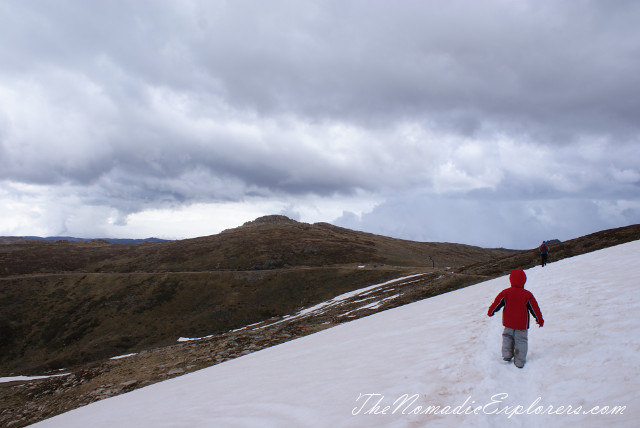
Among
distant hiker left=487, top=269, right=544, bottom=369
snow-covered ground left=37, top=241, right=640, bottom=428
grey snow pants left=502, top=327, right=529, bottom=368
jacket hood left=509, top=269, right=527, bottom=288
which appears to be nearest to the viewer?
snow-covered ground left=37, top=241, right=640, bottom=428

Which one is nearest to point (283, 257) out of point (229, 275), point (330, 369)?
point (229, 275)

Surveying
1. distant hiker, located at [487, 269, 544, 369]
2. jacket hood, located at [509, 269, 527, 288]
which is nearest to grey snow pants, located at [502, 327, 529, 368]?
distant hiker, located at [487, 269, 544, 369]

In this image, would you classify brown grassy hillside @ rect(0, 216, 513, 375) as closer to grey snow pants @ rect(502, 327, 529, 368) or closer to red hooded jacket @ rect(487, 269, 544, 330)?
red hooded jacket @ rect(487, 269, 544, 330)

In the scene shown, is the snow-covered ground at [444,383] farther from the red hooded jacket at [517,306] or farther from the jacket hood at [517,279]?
the jacket hood at [517,279]

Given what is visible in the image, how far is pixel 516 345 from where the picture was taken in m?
8.76

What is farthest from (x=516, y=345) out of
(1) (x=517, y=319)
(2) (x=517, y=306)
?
(2) (x=517, y=306)

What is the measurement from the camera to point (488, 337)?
11086mm

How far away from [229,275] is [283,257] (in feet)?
115

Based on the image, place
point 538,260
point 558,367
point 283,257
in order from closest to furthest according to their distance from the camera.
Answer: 1. point 558,367
2. point 538,260
3. point 283,257

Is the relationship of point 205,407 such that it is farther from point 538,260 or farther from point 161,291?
point 161,291

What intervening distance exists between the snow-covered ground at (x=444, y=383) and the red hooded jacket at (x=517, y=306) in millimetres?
948

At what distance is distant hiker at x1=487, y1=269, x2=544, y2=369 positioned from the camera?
8703mm

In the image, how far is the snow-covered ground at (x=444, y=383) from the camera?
6.62 metres

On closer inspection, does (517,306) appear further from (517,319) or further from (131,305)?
(131,305)
